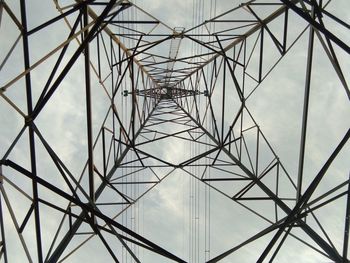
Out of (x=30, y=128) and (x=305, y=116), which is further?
(x=305, y=116)

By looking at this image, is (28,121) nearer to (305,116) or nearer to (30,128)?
(30,128)

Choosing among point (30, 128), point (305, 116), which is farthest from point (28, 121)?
point (305, 116)

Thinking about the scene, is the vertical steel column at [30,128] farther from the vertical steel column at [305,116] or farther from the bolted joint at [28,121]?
the vertical steel column at [305,116]

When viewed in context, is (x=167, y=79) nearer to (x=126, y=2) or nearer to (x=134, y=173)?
(x=134, y=173)

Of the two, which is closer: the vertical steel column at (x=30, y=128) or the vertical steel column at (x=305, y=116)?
the vertical steel column at (x=30, y=128)

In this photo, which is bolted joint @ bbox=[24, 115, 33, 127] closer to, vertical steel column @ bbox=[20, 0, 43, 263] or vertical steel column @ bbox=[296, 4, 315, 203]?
vertical steel column @ bbox=[20, 0, 43, 263]

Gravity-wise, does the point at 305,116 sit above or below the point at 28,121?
above

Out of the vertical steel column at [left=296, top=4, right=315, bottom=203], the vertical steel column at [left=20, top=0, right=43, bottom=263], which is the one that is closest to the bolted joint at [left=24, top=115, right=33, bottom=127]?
the vertical steel column at [left=20, top=0, right=43, bottom=263]

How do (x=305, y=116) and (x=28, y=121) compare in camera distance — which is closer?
(x=28, y=121)

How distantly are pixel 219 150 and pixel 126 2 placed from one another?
4.70 m

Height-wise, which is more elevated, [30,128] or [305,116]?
[305,116]

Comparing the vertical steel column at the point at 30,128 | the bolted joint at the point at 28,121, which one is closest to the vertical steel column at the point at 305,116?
the vertical steel column at the point at 30,128

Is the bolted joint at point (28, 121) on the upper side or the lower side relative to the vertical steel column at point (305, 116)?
lower

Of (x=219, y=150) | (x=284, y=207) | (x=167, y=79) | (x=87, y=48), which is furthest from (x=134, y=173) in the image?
(x=167, y=79)
